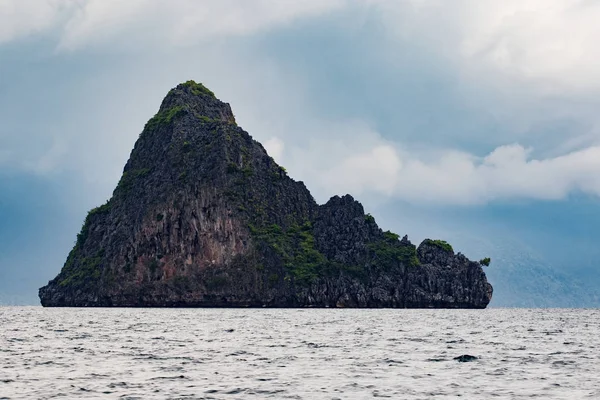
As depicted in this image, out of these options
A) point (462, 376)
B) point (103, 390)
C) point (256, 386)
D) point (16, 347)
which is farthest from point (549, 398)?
point (16, 347)

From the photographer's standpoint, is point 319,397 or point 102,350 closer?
point 319,397

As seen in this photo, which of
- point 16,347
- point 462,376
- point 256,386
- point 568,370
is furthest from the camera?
point 16,347

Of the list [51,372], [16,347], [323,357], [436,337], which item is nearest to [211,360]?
[323,357]

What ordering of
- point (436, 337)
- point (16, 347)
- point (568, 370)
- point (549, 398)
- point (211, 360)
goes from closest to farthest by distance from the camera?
1. point (549, 398)
2. point (568, 370)
3. point (211, 360)
4. point (16, 347)
5. point (436, 337)

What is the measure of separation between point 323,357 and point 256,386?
56.5ft

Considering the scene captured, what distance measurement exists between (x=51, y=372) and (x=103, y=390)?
9.06 meters

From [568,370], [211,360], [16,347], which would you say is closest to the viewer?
[568,370]

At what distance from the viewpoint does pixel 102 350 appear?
6419 cm

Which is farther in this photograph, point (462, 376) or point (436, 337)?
point (436, 337)

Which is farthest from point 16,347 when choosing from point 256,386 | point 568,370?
point 568,370

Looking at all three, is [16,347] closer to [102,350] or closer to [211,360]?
[102,350]

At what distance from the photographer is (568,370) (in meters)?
50.8

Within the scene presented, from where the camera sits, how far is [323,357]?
58906 millimetres

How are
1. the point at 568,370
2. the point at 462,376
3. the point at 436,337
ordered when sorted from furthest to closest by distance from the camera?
1. the point at 436,337
2. the point at 568,370
3. the point at 462,376
